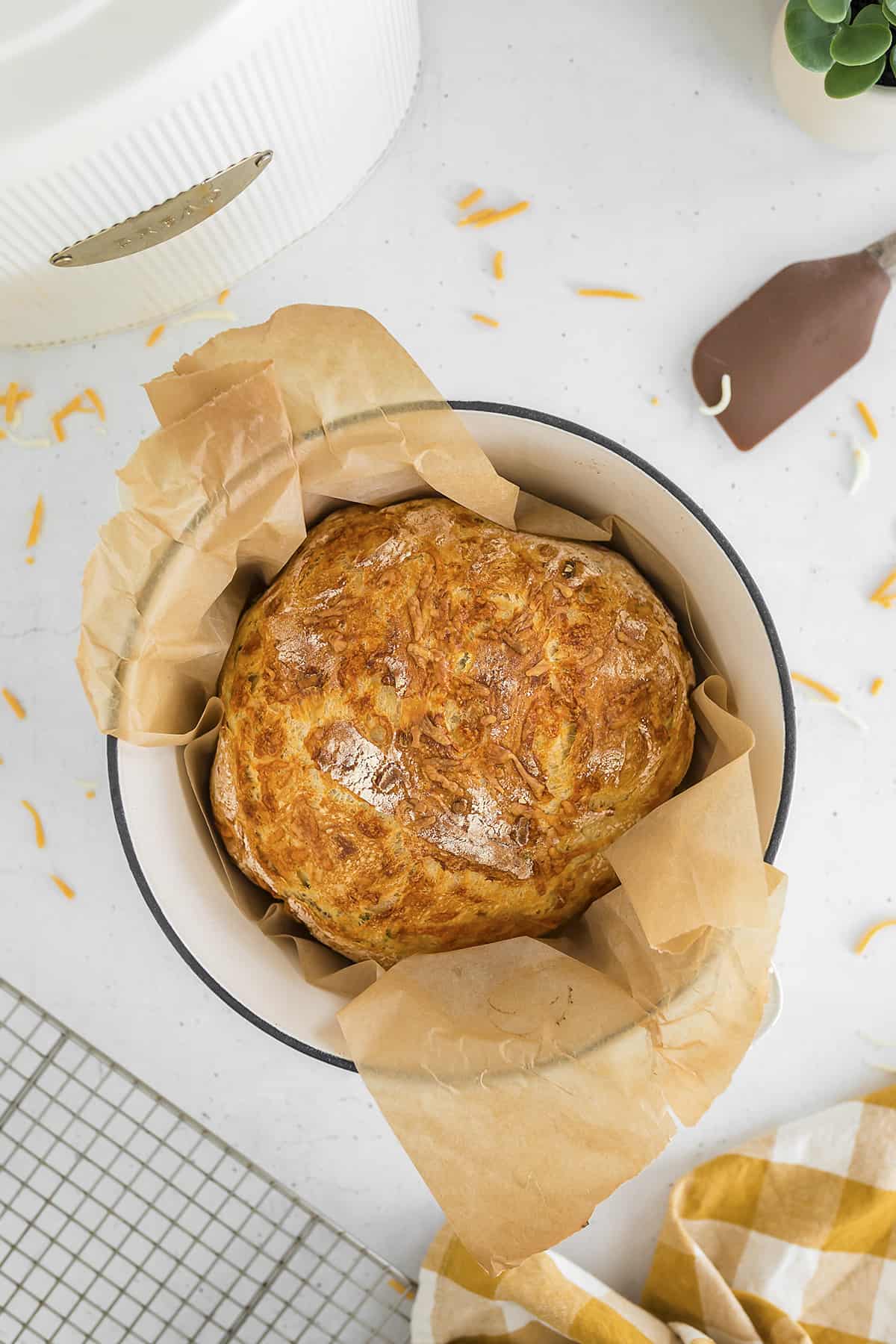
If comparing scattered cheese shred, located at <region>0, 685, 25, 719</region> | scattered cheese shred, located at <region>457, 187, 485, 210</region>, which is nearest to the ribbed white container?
scattered cheese shred, located at <region>457, 187, 485, 210</region>

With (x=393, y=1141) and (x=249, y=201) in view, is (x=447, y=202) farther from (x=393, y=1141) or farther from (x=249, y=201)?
(x=393, y=1141)

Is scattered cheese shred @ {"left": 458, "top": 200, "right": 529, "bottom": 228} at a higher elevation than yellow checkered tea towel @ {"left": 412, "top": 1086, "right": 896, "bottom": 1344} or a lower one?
higher

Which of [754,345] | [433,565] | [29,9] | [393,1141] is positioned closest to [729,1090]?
[393,1141]

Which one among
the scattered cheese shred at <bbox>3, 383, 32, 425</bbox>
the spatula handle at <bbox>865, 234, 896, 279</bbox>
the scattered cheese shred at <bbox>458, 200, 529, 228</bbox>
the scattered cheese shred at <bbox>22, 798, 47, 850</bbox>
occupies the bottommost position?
the scattered cheese shred at <bbox>22, 798, 47, 850</bbox>

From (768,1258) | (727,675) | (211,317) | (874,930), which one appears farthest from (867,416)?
(768,1258)

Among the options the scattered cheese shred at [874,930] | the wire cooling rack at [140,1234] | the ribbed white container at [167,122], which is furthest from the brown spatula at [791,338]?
the wire cooling rack at [140,1234]

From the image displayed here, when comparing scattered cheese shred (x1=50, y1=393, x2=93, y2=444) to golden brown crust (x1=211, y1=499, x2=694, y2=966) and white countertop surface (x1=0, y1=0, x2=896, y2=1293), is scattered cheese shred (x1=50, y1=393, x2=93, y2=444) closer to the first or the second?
white countertop surface (x1=0, y1=0, x2=896, y2=1293)

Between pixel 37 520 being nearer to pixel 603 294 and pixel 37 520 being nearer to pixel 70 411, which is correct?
pixel 70 411

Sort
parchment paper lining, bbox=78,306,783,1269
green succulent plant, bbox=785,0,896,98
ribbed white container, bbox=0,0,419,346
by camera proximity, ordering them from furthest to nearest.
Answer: green succulent plant, bbox=785,0,896,98
parchment paper lining, bbox=78,306,783,1269
ribbed white container, bbox=0,0,419,346
